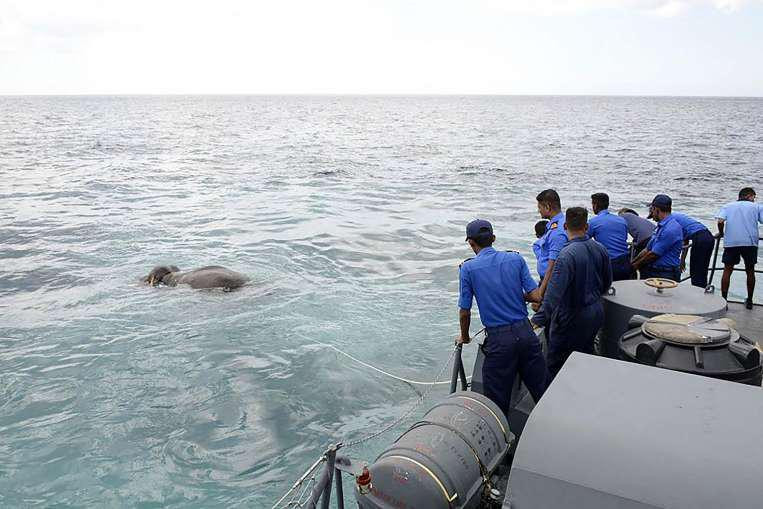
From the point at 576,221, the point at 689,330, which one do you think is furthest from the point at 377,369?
the point at 689,330

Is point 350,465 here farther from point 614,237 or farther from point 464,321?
point 614,237

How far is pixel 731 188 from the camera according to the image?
32750 mm

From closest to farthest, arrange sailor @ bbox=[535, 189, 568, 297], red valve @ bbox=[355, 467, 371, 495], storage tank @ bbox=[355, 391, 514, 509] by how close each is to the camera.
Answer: storage tank @ bbox=[355, 391, 514, 509] → red valve @ bbox=[355, 467, 371, 495] → sailor @ bbox=[535, 189, 568, 297]

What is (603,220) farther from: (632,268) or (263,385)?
(263,385)

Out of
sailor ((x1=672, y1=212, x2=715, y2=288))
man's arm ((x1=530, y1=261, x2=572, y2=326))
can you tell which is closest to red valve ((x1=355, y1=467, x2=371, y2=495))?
man's arm ((x1=530, y1=261, x2=572, y2=326))

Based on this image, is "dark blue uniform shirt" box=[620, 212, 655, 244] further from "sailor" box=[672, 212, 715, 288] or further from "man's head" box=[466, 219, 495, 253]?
"man's head" box=[466, 219, 495, 253]

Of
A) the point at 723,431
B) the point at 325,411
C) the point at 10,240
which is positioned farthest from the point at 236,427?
the point at 10,240

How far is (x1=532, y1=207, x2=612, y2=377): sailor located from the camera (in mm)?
6430

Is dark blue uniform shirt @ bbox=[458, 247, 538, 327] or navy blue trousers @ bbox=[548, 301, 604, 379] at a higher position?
dark blue uniform shirt @ bbox=[458, 247, 538, 327]

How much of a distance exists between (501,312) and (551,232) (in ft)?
6.82

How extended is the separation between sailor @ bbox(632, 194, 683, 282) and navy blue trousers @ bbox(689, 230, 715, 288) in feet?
2.42

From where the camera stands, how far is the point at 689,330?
550cm

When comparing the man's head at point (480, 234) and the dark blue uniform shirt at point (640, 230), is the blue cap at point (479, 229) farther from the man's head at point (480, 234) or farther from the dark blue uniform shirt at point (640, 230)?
the dark blue uniform shirt at point (640, 230)

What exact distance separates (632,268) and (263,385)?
5.90 meters
